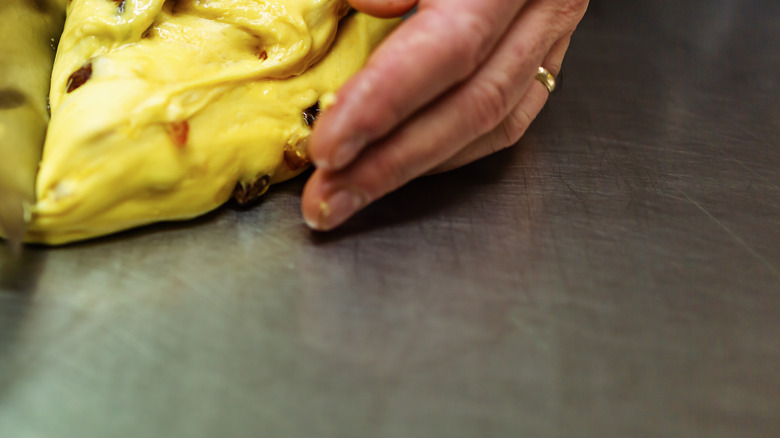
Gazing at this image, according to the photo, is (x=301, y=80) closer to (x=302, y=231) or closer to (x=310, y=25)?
(x=310, y=25)

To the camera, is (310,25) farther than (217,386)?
Yes

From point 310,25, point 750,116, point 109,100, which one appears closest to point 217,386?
point 109,100

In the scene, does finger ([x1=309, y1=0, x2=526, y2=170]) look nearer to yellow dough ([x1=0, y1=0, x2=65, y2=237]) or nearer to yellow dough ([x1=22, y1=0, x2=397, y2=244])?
yellow dough ([x1=22, y1=0, x2=397, y2=244])

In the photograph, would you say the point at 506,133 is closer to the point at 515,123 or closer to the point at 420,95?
the point at 515,123

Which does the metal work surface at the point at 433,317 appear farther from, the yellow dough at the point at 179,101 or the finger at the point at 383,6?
the finger at the point at 383,6

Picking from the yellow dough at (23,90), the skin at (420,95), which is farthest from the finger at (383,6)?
the yellow dough at (23,90)

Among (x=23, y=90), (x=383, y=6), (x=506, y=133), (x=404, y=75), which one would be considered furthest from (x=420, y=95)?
(x=23, y=90)

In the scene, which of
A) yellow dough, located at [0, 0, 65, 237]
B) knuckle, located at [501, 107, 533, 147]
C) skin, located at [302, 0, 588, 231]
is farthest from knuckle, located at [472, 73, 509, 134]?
yellow dough, located at [0, 0, 65, 237]
